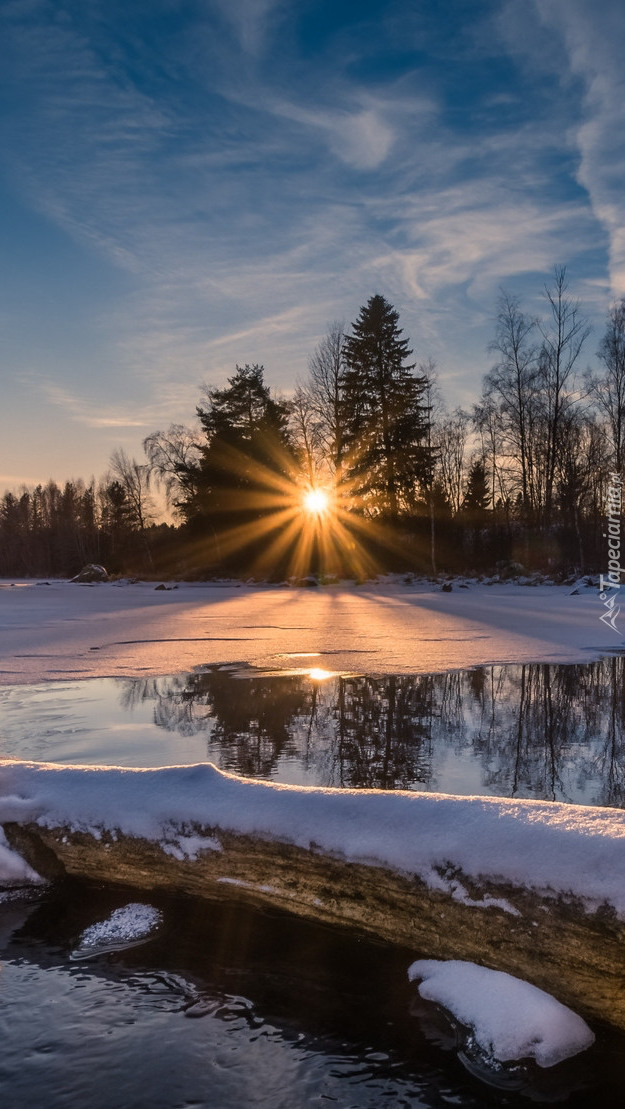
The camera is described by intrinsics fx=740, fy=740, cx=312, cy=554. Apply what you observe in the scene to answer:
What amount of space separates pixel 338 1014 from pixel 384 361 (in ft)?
118

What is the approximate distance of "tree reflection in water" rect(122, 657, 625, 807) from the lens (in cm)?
461

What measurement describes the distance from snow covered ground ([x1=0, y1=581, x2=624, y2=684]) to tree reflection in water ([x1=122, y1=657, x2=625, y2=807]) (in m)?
0.78

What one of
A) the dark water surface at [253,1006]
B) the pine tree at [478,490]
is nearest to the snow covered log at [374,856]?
the dark water surface at [253,1006]

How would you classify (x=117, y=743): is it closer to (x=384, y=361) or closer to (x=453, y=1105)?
(x=453, y=1105)

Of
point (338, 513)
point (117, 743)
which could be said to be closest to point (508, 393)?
point (338, 513)

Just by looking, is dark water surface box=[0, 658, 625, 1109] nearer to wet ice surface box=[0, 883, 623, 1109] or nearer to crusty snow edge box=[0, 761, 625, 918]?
wet ice surface box=[0, 883, 623, 1109]

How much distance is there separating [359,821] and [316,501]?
114ft

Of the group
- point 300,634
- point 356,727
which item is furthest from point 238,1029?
point 300,634

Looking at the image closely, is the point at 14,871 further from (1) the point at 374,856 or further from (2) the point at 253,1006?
(1) the point at 374,856

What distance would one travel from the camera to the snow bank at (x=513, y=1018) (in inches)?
89.2

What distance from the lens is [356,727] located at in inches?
241

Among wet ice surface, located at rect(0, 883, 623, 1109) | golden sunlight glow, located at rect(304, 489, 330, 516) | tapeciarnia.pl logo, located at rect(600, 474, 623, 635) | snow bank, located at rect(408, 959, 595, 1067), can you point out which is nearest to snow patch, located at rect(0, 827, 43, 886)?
wet ice surface, located at rect(0, 883, 623, 1109)

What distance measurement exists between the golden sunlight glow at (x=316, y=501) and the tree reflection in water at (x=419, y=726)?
89.0 feet

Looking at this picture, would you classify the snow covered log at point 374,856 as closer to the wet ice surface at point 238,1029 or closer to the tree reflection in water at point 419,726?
the wet ice surface at point 238,1029
